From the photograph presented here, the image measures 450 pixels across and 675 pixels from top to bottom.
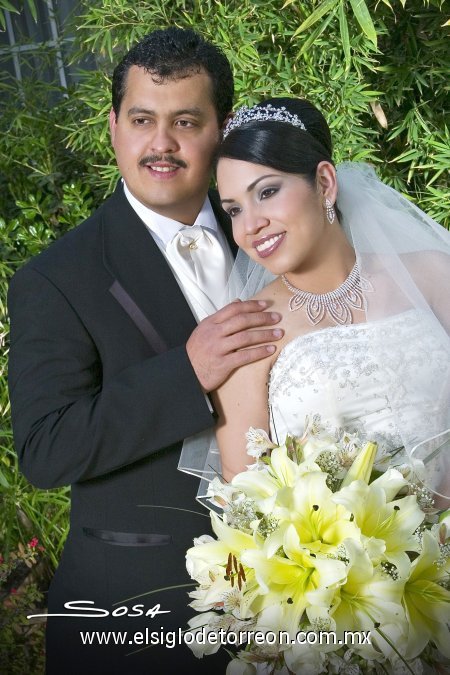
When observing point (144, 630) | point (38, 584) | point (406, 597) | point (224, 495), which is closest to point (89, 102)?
point (38, 584)

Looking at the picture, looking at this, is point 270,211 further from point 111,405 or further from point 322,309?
point 111,405

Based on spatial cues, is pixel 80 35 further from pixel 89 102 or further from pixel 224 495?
pixel 224 495

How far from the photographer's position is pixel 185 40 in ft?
8.32

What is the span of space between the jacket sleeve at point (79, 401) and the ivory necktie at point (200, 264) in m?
0.31

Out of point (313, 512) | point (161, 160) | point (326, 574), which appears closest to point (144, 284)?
point (161, 160)

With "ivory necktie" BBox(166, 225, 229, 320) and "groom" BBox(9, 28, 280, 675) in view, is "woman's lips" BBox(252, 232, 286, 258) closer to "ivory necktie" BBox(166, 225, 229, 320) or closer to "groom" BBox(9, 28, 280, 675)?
"groom" BBox(9, 28, 280, 675)

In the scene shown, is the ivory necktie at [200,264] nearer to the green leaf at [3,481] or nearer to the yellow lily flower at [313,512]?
the yellow lily flower at [313,512]

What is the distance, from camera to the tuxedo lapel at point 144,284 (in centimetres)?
242

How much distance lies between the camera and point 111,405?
223cm

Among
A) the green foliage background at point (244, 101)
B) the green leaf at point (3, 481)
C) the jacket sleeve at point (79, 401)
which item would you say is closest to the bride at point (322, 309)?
the jacket sleeve at point (79, 401)

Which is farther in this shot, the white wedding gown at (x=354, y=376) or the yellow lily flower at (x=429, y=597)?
the white wedding gown at (x=354, y=376)

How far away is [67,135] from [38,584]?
205 cm
